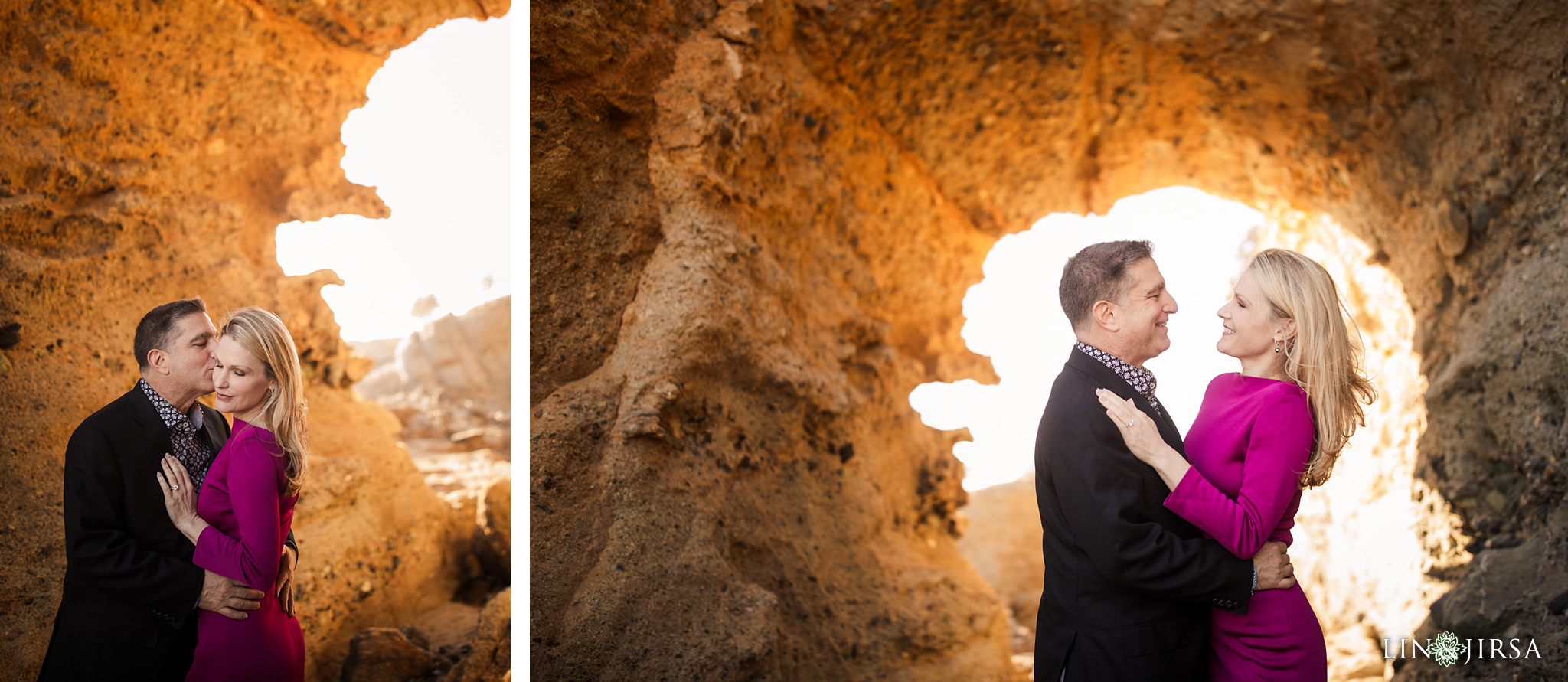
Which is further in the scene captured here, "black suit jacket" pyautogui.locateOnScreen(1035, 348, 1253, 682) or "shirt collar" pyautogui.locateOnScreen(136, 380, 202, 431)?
"shirt collar" pyautogui.locateOnScreen(136, 380, 202, 431)

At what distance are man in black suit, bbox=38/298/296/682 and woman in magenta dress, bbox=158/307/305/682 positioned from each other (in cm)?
4

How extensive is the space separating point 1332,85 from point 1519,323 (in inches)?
42.4

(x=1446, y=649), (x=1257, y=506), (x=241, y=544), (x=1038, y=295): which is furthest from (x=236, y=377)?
(x=1446, y=649)

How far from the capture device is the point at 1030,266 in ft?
14.5

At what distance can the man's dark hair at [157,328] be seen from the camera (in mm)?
2066

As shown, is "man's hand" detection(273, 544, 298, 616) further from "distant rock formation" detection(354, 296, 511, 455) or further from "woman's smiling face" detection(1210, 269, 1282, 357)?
"distant rock formation" detection(354, 296, 511, 455)

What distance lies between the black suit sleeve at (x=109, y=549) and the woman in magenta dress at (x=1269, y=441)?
216 centimetres

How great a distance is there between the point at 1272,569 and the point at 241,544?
93.4 inches

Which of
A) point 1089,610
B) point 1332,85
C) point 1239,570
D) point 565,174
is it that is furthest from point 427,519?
point 1332,85

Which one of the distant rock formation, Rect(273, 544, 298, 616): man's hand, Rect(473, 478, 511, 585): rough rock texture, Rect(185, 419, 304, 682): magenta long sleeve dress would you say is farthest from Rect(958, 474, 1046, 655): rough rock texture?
Rect(185, 419, 304, 682): magenta long sleeve dress

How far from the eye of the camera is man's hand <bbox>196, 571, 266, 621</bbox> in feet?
6.53

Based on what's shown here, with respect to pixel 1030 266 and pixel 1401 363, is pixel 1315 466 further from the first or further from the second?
pixel 1030 266

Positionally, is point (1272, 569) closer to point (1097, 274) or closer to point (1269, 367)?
point (1269, 367)

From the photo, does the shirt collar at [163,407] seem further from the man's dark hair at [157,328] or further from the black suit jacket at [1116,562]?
the black suit jacket at [1116,562]
